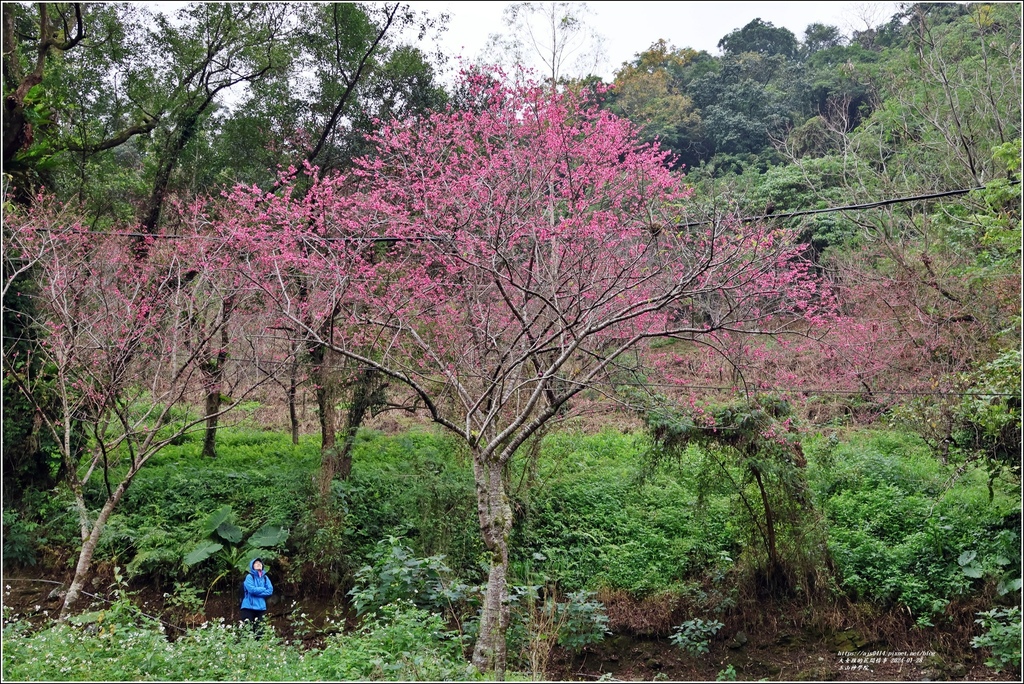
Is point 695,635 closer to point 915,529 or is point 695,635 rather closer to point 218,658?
point 915,529

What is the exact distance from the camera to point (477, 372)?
21.9ft

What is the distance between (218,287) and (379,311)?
192cm

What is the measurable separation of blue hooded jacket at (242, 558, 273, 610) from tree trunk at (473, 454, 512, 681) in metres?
2.97

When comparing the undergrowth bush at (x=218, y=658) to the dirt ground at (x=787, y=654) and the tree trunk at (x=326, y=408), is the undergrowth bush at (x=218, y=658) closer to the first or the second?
the dirt ground at (x=787, y=654)

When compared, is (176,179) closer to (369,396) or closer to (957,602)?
(369,396)

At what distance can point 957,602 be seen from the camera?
7.90 meters

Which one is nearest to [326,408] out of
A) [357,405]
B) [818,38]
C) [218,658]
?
[357,405]

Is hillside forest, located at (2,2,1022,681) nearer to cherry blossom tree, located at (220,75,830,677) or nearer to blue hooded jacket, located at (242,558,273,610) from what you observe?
cherry blossom tree, located at (220,75,830,677)

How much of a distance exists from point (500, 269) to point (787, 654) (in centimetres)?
508

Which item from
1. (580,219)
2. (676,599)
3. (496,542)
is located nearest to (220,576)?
(496,542)

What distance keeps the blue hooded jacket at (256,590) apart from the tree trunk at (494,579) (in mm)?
2965

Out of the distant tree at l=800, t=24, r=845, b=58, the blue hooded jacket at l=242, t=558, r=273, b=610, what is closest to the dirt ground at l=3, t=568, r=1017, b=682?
the blue hooded jacket at l=242, t=558, r=273, b=610

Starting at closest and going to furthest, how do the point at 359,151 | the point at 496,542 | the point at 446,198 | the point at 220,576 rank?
the point at 496,542 < the point at 446,198 < the point at 220,576 < the point at 359,151

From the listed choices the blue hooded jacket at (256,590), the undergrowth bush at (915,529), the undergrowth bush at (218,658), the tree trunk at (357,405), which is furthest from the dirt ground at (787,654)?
the tree trunk at (357,405)
